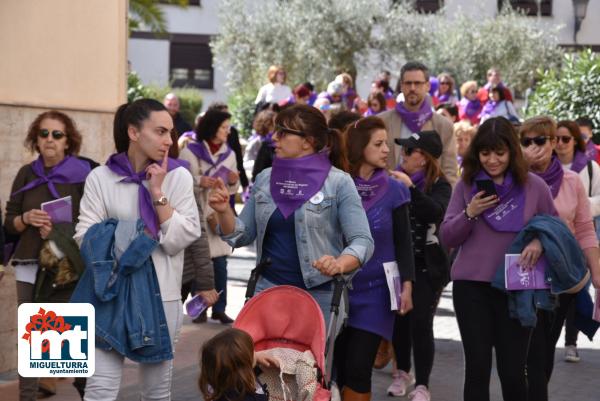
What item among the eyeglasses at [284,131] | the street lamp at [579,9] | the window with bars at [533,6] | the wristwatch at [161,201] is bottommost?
the wristwatch at [161,201]

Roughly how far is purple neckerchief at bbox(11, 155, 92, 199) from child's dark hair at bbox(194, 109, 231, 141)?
4429mm

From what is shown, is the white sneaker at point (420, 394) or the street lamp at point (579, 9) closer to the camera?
the white sneaker at point (420, 394)

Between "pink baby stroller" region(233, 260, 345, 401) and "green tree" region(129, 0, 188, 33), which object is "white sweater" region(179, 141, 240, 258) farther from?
"green tree" region(129, 0, 188, 33)

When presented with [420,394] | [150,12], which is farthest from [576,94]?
[420,394]

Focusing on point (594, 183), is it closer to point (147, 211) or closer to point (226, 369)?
point (147, 211)

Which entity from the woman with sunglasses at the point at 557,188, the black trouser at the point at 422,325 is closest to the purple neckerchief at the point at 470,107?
the black trouser at the point at 422,325

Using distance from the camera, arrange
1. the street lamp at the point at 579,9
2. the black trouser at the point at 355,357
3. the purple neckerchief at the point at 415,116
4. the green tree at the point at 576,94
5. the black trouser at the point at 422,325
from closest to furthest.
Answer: the black trouser at the point at 355,357 < the black trouser at the point at 422,325 < the purple neckerchief at the point at 415,116 < the green tree at the point at 576,94 < the street lamp at the point at 579,9

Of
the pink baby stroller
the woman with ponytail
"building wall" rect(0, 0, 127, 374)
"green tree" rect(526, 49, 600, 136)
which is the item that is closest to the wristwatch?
the woman with ponytail

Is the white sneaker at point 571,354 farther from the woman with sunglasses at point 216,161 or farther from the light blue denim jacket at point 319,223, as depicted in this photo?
the light blue denim jacket at point 319,223

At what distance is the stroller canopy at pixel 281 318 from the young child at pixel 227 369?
499 millimetres

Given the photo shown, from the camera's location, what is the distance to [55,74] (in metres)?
9.38

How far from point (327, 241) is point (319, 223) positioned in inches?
4.3

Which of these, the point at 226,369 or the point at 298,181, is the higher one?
the point at 298,181

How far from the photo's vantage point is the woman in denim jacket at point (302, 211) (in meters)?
5.91
